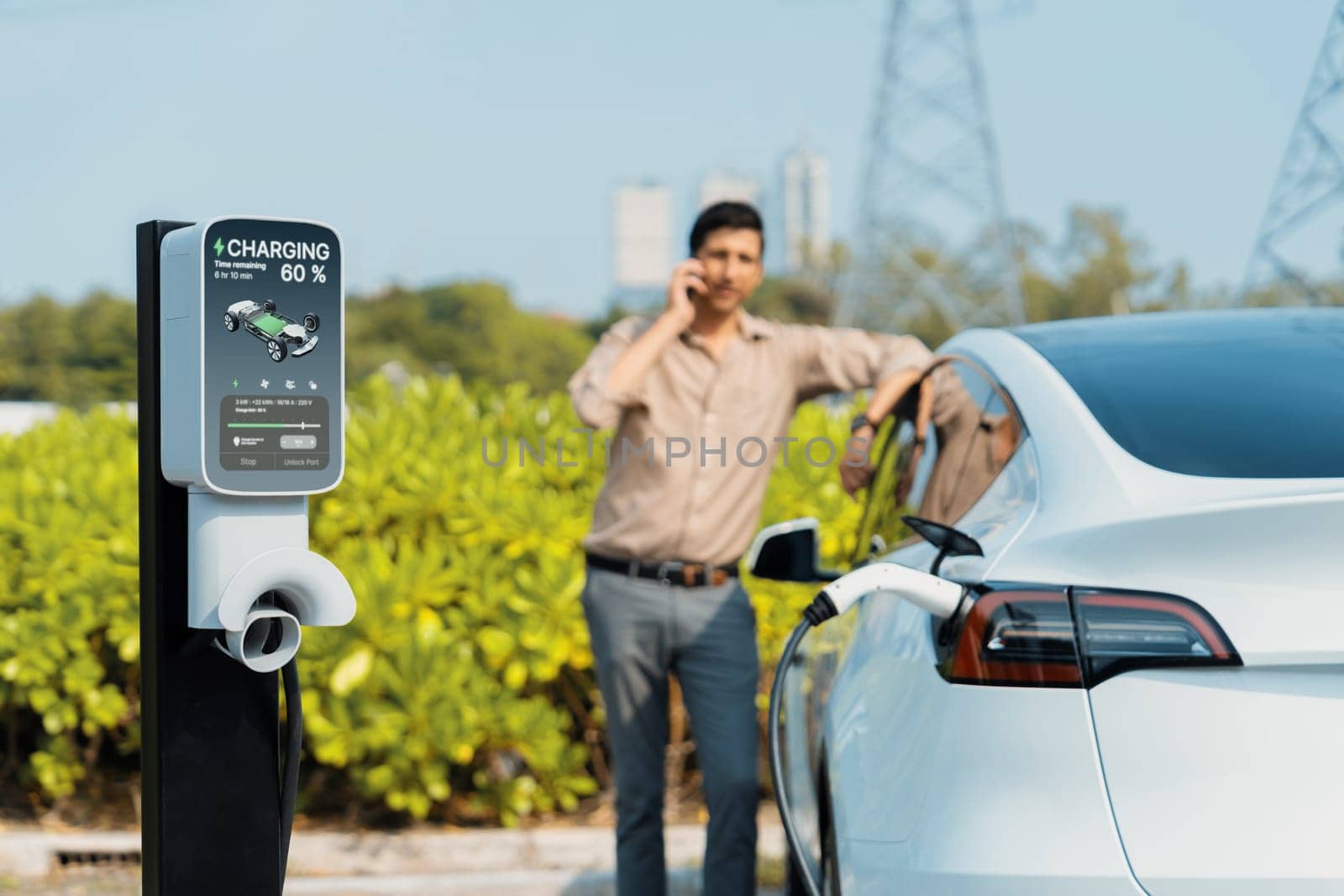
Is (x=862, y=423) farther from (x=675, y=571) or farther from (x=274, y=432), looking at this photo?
(x=274, y=432)

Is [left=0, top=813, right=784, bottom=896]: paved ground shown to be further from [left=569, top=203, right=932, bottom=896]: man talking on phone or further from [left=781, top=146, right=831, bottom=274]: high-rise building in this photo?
[left=781, top=146, right=831, bottom=274]: high-rise building

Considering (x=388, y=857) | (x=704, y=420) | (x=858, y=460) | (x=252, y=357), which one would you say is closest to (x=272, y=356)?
(x=252, y=357)

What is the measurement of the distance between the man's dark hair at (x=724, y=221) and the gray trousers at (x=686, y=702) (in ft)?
2.82

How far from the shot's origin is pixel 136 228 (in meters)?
2.18

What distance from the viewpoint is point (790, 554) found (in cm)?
299

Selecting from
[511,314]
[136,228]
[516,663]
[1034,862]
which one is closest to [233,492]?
[136,228]

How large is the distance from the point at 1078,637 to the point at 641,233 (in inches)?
5489

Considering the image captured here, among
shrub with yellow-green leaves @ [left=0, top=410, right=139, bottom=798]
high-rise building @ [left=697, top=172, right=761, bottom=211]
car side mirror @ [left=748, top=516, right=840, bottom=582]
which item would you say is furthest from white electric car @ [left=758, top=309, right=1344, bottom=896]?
high-rise building @ [left=697, top=172, right=761, bottom=211]

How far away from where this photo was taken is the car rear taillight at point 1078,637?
1.69 m

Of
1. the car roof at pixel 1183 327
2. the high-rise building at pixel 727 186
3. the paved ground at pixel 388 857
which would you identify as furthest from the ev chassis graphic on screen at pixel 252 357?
the high-rise building at pixel 727 186

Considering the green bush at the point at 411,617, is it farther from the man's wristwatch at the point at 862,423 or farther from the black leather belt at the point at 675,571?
the man's wristwatch at the point at 862,423

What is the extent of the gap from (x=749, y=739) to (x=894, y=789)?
1389mm

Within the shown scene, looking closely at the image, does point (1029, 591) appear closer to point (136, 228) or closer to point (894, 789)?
point (894, 789)

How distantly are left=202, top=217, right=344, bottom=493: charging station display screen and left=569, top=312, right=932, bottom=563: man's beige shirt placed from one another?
4.12 ft
